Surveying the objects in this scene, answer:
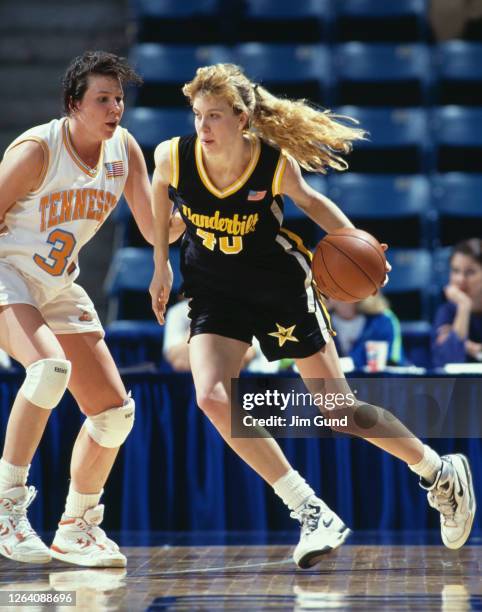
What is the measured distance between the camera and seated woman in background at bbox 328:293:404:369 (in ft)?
21.3

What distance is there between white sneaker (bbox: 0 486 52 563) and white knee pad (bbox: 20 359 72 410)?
1.16 feet

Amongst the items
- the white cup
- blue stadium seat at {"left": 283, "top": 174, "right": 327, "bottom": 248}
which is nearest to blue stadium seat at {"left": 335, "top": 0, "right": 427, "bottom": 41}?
blue stadium seat at {"left": 283, "top": 174, "right": 327, "bottom": 248}

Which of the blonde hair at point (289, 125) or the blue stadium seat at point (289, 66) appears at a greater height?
the blue stadium seat at point (289, 66)

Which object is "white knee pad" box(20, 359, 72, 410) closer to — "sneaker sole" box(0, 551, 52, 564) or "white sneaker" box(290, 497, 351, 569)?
"sneaker sole" box(0, 551, 52, 564)

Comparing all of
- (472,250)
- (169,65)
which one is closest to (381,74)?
(169,65)

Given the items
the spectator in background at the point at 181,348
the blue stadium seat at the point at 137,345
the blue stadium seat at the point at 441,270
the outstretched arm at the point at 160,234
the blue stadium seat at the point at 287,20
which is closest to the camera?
the outstretched arm at the point at 160,234

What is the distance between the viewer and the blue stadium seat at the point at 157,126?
8945 millimetres

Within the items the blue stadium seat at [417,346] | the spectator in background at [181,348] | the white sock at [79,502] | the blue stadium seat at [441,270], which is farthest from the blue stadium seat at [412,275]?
the white sock at [79,502]

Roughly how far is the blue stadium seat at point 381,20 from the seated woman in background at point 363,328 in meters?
3.64

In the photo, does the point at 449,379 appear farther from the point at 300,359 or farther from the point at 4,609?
the point at 4,609

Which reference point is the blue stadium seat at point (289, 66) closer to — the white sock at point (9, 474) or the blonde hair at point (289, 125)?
the blonde hair at point (289, 125)

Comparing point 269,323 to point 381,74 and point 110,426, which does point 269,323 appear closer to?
point 110,426

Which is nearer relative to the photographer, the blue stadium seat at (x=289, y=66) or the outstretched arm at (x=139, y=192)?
the outstretched arm at (x=139, y=192)

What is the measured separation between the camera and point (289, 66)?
9.26 metres
